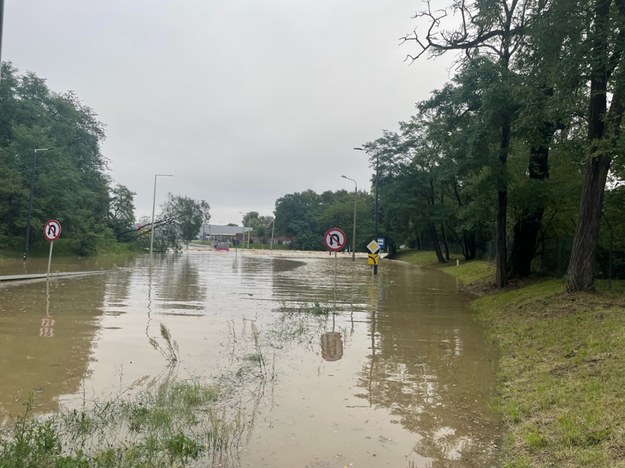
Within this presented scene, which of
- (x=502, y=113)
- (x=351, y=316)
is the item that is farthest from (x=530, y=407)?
(x=502, y=113)

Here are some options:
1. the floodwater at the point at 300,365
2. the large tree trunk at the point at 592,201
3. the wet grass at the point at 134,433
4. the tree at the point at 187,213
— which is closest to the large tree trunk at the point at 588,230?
the large tree trunk at the point at 592,201

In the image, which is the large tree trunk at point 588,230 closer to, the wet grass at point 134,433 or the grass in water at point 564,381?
the grass in water at point 564,381

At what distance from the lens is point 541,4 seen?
12.6 meters

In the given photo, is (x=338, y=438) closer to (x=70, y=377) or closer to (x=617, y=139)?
(x=70, y=377)

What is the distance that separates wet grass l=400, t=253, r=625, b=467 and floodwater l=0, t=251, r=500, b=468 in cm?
34

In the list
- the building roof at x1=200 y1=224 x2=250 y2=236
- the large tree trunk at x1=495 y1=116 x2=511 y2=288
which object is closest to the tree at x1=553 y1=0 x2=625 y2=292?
the large tree trunk at x1=495 y1=116 x2=511 y2=288

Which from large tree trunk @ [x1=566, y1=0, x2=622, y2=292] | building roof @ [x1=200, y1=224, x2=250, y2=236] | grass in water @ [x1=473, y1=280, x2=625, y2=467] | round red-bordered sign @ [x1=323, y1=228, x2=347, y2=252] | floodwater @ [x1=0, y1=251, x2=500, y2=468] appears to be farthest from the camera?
building roof @ [x1=200, y1=224, x2=250, y2=236]

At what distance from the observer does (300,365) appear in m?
7.62

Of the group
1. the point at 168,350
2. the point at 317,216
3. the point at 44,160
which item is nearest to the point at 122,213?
the point at 44,160

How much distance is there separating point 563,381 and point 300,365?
3.76 meters

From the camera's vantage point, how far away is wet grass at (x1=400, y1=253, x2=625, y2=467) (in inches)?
168

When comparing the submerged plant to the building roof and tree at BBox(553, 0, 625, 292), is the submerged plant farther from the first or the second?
the building roof

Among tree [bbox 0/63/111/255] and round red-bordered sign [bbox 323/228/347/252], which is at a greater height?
tree [bbox 0/63/111/255]

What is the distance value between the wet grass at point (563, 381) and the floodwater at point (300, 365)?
336mm
